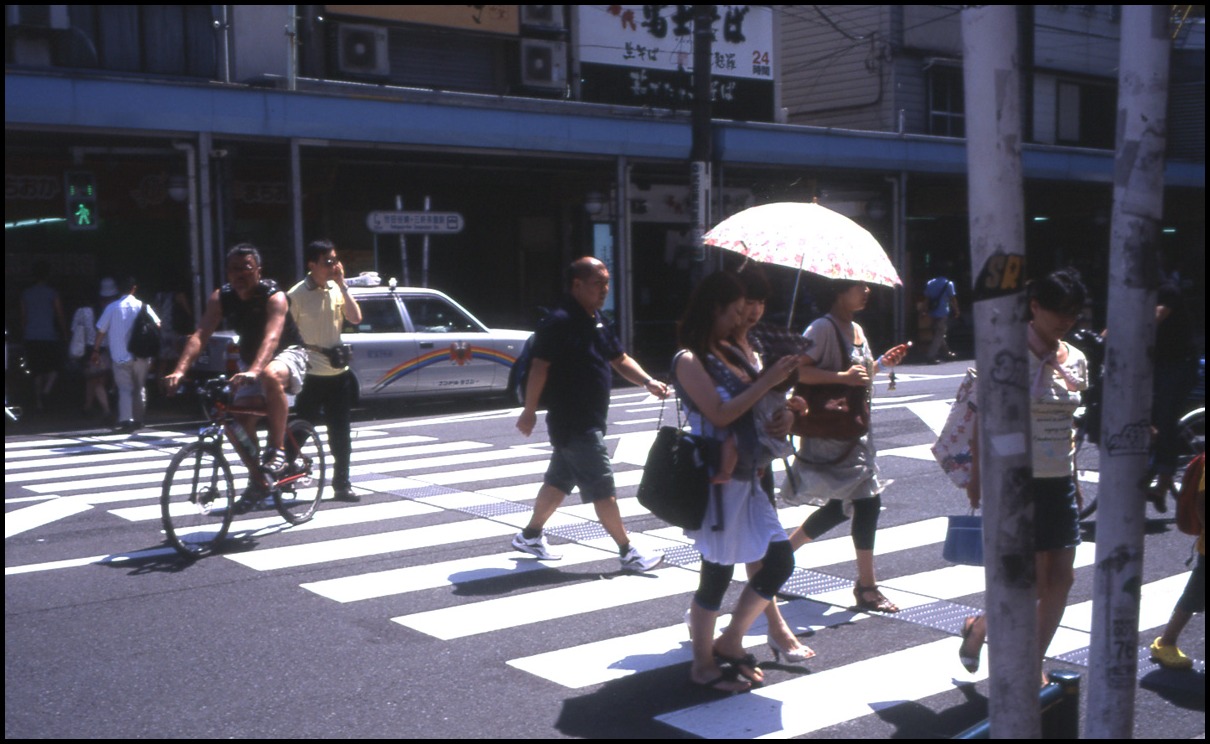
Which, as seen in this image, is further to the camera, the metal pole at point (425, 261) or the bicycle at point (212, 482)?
the metal pole at point (425, 261)

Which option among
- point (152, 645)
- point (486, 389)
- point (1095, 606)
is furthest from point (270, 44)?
point (1095, 606)

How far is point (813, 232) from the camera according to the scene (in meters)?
5.94

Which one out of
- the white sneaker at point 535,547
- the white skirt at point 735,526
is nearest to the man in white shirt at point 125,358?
the white sneaker at point 535,547

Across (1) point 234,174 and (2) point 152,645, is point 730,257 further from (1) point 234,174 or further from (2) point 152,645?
(2) point 152,645

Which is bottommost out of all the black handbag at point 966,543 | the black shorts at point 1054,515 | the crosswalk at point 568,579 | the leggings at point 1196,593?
the crosswalk at point 568,579

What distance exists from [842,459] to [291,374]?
394 centimetres

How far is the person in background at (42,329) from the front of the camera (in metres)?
16.1

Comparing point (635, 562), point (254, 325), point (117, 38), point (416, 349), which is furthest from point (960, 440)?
point (117, 38)

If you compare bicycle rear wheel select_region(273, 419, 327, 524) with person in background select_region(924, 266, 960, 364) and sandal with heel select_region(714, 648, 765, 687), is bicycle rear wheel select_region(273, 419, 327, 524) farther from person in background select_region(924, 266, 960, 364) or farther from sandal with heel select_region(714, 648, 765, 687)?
person in background select_region(924, 266, 960, 364)

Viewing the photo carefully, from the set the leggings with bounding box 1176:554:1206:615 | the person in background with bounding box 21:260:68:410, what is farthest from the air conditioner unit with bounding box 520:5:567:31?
the leggings with bounding box 1176:554:1206:615

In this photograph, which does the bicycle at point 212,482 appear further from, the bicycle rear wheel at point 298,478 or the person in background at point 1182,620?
the person in background at point 1182,620

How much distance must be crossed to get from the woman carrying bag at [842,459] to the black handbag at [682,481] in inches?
47.2

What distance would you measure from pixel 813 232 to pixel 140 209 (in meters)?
14.4

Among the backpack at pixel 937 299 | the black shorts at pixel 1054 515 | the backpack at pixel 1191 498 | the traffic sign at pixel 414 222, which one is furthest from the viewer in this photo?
the backpack at pixel 937 299
